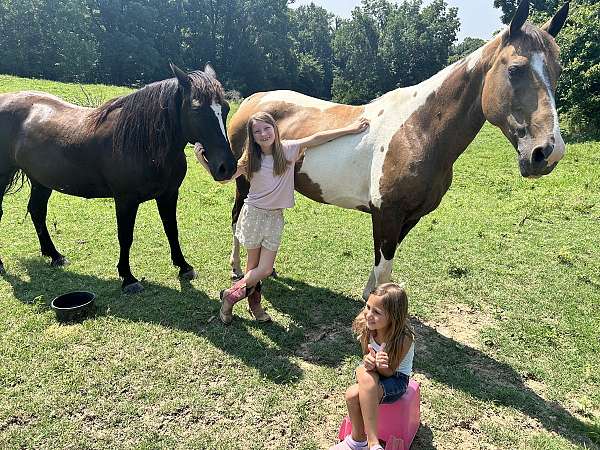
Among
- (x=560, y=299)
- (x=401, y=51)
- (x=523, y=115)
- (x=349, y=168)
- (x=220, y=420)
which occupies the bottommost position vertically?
(x=220, y=420)

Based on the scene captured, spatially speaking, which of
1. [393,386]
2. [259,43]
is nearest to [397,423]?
[393,386]

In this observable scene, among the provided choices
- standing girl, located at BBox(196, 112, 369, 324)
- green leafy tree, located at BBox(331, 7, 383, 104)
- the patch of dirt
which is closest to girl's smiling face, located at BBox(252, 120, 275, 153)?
standing girl, located at BBox(196, 112, 369, 324)

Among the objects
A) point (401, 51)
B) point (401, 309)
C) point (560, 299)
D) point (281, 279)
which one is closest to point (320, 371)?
point (401, 309)

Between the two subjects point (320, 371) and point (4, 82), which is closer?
point (320, 371)

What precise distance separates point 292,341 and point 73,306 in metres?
2.02

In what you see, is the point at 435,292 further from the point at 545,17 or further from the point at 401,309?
the point at 545,17

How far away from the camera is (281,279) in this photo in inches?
187

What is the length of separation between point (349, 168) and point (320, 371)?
5.60 ft

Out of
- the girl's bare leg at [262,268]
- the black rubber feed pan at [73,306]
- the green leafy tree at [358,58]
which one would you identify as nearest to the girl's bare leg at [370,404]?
the girl's bare leg at [262,268]

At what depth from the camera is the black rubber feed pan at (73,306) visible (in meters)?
3.66

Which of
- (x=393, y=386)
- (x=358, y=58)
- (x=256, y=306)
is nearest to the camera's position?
(x=393, y=386)

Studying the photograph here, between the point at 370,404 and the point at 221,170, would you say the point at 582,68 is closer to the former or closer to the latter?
the point at 221,170

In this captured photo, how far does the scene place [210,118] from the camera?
11.5 feet

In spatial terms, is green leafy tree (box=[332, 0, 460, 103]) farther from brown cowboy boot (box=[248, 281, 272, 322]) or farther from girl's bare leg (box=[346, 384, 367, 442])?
girl's bare leg (box=[346, 384, 367, 442])
